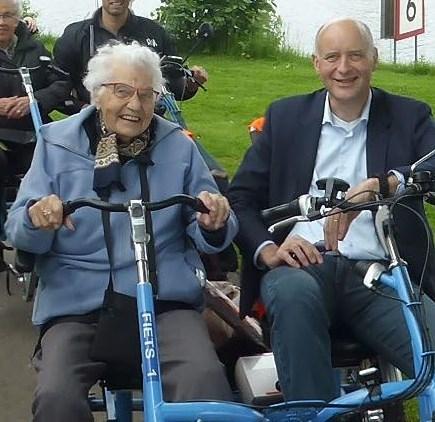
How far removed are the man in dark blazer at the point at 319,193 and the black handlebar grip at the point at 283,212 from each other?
0.55 feet

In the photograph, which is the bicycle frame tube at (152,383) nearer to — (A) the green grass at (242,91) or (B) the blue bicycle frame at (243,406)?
(B) the blue bicycle frame at (243,406)

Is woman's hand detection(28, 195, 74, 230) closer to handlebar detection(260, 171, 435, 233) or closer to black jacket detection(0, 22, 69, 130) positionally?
handlebar detection(260, 171, 435, 233)

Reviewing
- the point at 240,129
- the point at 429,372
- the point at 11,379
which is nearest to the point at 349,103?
the point at 429,372

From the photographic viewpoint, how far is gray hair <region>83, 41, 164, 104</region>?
3.39 m

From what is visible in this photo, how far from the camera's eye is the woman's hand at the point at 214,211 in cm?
313

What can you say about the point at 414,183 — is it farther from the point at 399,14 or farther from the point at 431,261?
the point at 399,14

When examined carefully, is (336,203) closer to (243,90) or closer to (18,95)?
(18,95)

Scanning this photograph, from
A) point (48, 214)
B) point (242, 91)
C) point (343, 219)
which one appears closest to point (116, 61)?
point (48, 214)

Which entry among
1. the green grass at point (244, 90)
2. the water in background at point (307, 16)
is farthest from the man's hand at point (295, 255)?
the water in background at point (307, 16)

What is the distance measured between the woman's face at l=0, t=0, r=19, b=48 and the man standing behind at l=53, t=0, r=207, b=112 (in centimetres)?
33

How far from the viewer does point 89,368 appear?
10.2 ft

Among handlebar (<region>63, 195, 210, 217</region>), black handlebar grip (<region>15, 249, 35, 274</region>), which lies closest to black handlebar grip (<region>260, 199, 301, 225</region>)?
handlebar (<region>63, 195, 210, 217</region>)

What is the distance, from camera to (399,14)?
1237 centimetres

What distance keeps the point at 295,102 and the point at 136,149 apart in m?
0.62
